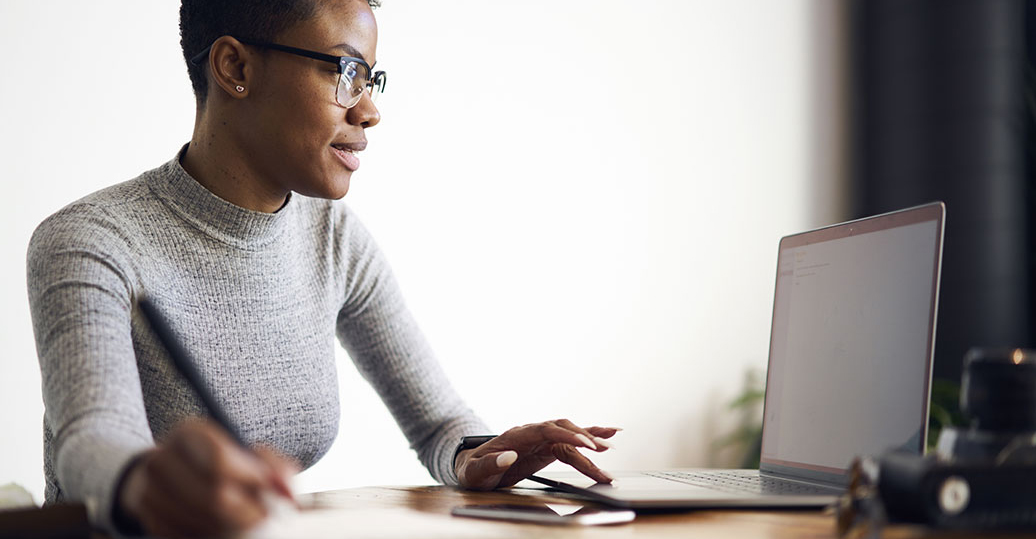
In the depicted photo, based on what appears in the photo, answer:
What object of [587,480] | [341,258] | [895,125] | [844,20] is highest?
[844,20]

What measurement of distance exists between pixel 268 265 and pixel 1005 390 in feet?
3.05

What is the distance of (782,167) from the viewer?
10.0ft

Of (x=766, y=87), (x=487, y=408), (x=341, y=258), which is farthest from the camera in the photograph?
(x=766, y=87)

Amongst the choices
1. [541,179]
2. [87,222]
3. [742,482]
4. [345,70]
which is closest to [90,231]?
[87,222]

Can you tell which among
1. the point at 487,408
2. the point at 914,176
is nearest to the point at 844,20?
the point at 914,176

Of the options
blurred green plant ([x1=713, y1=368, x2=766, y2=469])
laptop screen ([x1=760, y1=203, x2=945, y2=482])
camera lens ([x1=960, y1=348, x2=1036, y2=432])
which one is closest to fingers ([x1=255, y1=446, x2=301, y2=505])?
camera lens ([x1=960, y1=348, x2=1036, y2=432])

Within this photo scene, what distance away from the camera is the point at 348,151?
1.28 meters

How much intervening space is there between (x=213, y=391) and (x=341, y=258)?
309mm

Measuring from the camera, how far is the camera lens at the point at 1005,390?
2.22ft

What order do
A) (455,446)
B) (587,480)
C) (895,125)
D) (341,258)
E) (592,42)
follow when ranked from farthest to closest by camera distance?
(895,125) < (592,42) < (341,258) < (455,446) < (587,480)

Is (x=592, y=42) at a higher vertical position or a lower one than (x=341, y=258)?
higher

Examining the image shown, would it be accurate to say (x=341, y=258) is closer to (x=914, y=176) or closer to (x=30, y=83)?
(x=30, y=83)

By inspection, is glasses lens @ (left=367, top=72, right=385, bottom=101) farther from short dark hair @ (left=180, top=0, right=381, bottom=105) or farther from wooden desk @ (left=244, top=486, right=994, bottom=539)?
wooden desk @ (left=244, top=486, right=994, bottom=539)

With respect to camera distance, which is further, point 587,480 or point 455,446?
point 455,446
